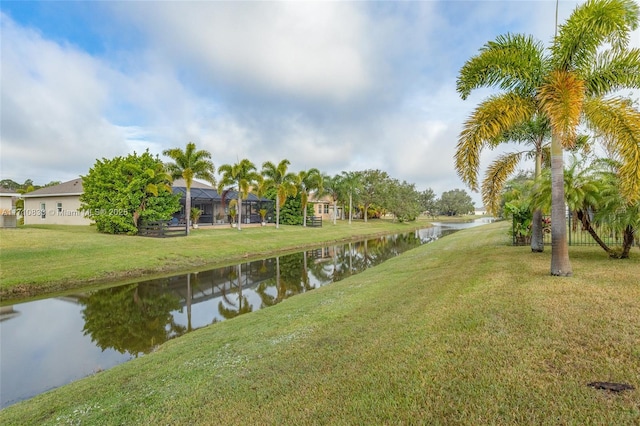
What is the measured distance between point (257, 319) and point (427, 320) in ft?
15.6

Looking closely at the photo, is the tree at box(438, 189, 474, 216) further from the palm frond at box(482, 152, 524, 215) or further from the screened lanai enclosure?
the palm frond at box(482, 152, 524, 215)

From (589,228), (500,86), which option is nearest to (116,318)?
(500,86)

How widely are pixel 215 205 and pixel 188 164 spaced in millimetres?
13793

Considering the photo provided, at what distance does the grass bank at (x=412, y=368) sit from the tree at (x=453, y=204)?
105345mm

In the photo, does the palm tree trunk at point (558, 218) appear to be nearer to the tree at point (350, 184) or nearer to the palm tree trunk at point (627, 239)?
the palm tree trunk at point (627, 239)

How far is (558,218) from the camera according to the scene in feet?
26.8

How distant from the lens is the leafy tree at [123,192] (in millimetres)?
23953

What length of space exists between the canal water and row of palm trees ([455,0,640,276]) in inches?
362

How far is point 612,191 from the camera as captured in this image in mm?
9148

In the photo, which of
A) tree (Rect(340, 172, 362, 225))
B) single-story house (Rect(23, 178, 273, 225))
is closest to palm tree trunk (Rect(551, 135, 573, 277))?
single-story house (Rect(23, 178, 273, 225))

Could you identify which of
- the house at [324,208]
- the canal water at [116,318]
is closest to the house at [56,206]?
the canal water at [116,318]

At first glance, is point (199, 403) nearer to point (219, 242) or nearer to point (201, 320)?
point (201, 320)

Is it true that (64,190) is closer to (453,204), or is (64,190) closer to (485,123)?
(485,123)

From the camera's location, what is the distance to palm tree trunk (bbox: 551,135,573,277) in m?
7.81
